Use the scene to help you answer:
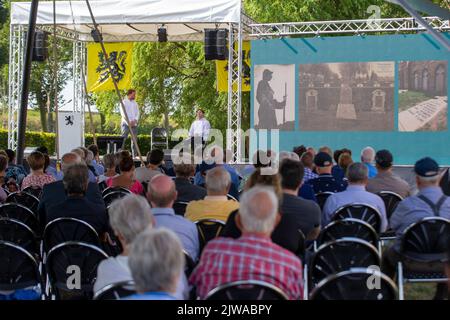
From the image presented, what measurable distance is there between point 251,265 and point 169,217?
1.28 metres

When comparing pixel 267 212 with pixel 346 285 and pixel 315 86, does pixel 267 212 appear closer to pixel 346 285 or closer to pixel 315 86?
pixel 346 285

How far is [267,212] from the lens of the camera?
3.54m

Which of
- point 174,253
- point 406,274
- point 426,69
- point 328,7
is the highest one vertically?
point 328,7

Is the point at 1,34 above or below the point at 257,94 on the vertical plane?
above

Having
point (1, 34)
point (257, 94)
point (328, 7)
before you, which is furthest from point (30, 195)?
point (1, 34)

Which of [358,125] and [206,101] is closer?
[358,125]

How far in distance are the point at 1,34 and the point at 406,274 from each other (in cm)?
4634

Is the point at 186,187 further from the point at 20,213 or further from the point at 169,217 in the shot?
the point at 169,217

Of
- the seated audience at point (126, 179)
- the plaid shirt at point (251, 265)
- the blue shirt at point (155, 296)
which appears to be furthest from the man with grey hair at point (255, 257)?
the seated audience at point (126, 179)

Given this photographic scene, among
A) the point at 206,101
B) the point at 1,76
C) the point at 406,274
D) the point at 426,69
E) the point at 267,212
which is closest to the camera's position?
the point at 267,212

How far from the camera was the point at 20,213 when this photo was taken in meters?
6.18

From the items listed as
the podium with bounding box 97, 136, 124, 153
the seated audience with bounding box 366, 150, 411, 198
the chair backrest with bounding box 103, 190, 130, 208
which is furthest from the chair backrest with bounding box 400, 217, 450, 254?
the podium with bounding box 97, 136, 124, 153

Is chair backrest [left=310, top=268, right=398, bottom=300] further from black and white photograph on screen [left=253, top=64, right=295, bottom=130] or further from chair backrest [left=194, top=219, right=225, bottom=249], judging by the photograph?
black and white photograph on screen [left=253, top=64, right=295, bottom=130]

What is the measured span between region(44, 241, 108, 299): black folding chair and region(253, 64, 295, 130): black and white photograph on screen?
526 inches
